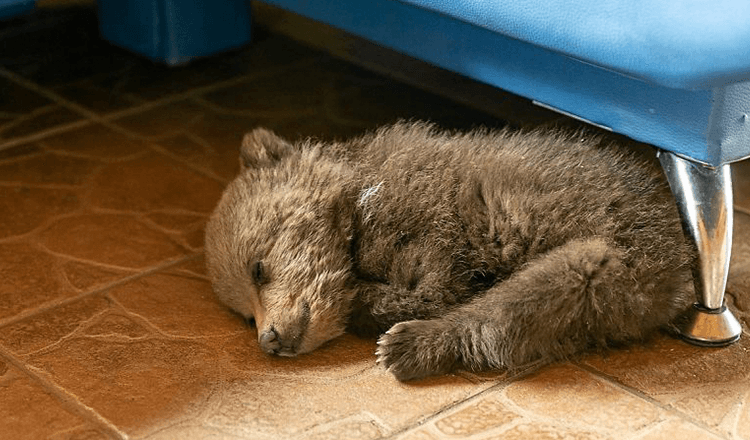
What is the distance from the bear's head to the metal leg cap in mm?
708

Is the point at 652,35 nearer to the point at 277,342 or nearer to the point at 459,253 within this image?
the point at 459,253

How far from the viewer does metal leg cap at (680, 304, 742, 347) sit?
2.32 metres

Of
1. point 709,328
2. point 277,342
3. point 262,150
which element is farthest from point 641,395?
point 262,150

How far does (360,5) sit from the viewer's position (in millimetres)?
2830

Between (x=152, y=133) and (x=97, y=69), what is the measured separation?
0.56 metres

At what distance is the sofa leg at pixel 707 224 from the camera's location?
222 cm

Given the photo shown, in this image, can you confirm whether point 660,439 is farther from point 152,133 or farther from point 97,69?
point 97,69

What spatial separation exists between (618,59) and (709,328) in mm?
613

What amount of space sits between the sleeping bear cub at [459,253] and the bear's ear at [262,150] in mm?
43

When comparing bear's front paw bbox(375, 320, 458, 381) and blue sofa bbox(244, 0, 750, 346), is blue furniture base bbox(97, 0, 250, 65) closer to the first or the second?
blue sofa bbox(244, 0, 750, 346)

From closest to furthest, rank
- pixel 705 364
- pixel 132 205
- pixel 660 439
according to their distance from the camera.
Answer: pixel 660 439
pixel 705 364
pixel 132 205

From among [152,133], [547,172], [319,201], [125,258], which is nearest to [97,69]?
[152,133]

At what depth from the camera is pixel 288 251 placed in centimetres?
231

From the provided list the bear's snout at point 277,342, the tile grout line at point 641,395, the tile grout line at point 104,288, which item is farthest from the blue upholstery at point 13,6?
the tile grout line at point 641,395
